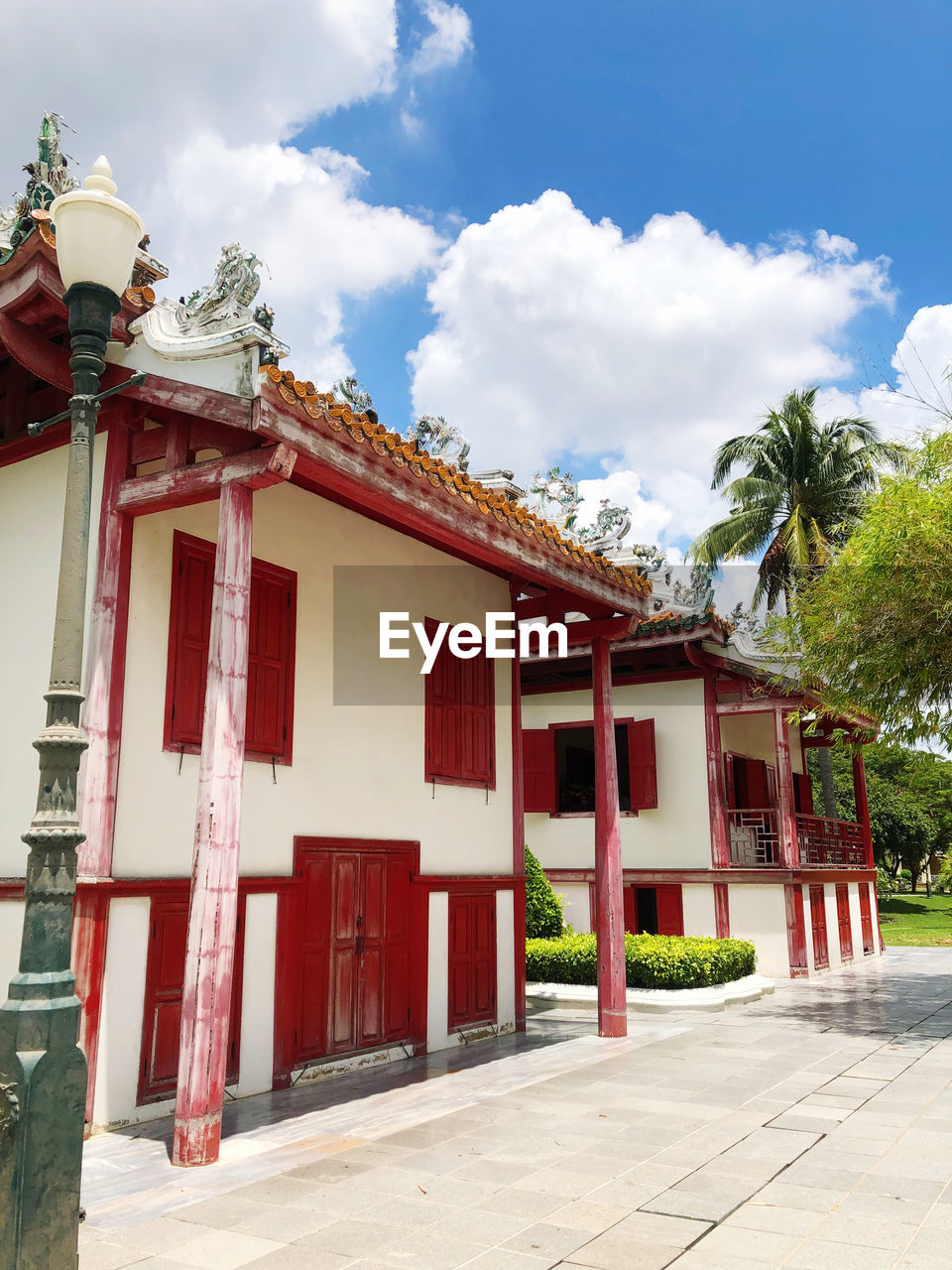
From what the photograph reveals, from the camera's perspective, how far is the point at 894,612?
1040 centimetres

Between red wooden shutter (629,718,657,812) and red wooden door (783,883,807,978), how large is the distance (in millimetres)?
2375

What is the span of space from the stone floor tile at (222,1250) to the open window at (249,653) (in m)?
3.22

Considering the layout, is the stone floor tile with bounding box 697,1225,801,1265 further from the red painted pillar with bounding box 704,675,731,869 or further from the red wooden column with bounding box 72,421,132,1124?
the red painted pillar with bounding box 704,675,731,869

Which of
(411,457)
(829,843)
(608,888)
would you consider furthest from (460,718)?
(829,843)

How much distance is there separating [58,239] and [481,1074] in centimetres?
661

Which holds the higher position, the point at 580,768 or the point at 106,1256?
the point at 580,768

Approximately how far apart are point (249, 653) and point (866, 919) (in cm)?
1595

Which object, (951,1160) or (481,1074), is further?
(481,1074)

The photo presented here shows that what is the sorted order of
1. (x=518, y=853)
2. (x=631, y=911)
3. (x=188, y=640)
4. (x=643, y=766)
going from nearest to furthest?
(x=188, y=640) < (x=518, y=853) < (x=643, y=766) < (x=631, y=911)

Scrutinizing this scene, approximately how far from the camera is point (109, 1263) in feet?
13.4

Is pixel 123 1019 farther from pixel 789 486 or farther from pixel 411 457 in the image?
pixel 789 486

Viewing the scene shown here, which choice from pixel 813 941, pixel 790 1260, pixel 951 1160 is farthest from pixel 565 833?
pixel 790 1260

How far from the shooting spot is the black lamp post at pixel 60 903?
139 inches

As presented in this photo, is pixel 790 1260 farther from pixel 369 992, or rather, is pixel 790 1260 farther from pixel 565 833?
pixel 565 833
